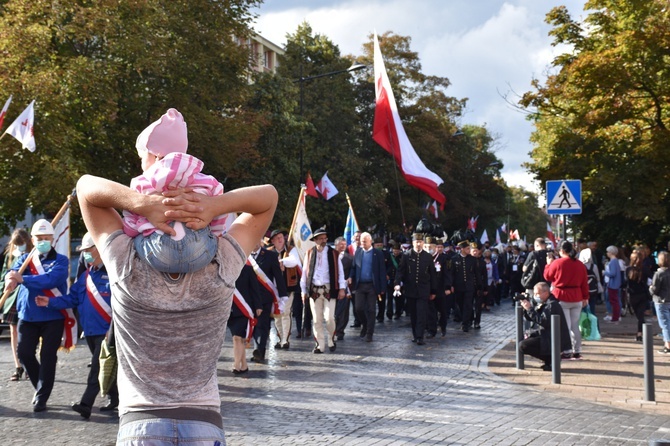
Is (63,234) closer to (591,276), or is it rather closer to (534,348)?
(534,348)

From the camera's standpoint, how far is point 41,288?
936cm

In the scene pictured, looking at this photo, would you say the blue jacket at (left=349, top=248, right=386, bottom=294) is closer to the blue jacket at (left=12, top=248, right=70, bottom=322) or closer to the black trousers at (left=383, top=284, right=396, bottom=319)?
the black trousers at (left=383, top=284, right=396, bottom=319)

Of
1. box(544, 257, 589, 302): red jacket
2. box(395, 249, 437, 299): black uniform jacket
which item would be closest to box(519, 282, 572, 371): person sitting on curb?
box(544, 257, 589, 302): red jacket

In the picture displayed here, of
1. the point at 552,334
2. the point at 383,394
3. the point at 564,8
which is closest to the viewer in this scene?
the point at 383,394

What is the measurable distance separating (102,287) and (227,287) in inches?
257

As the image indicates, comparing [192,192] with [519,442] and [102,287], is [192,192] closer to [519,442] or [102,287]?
[519,442]

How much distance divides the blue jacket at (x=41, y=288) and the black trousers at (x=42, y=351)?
0.09m

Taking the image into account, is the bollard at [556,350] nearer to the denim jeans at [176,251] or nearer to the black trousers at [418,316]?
the black trousers at [418,316]

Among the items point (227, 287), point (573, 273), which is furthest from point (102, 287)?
point (573, 273)

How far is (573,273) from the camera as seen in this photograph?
47.9 feet

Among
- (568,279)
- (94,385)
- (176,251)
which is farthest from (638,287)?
(176,251)

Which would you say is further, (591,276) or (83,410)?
(591,276)

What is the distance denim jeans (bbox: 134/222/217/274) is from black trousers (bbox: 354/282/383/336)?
13924 millimetres

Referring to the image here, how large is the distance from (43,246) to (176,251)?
7181 mm
